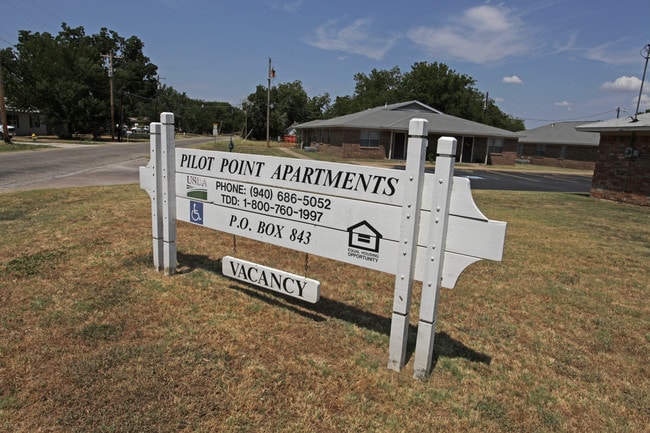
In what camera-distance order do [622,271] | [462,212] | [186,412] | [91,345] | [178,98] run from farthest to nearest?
[178,98]
[622,271]
[91,345]
[462,212]
[186,412]

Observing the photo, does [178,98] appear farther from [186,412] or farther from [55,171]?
[186,412]

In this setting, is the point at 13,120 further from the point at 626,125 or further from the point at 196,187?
the point at 626,125

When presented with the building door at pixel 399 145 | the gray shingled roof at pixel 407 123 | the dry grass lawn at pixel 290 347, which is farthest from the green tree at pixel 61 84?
the dry grass lawn at pixel 290 347

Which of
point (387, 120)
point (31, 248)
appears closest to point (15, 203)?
point (31, 248)

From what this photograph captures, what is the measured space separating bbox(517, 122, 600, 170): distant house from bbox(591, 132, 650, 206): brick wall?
2257 cm

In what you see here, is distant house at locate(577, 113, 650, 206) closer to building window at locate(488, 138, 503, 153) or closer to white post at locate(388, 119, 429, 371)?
white post at locate(388, 119, 429, 371)

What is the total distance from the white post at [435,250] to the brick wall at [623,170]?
13.6 metres

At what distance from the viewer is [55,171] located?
46.6 ft

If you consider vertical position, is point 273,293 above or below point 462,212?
below

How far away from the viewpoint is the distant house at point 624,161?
42.0ft

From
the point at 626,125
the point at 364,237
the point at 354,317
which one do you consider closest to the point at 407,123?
the point at 626,125

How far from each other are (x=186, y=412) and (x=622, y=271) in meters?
5.86

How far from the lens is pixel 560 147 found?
1526 inches

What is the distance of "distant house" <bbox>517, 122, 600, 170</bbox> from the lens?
3719 centimetres
